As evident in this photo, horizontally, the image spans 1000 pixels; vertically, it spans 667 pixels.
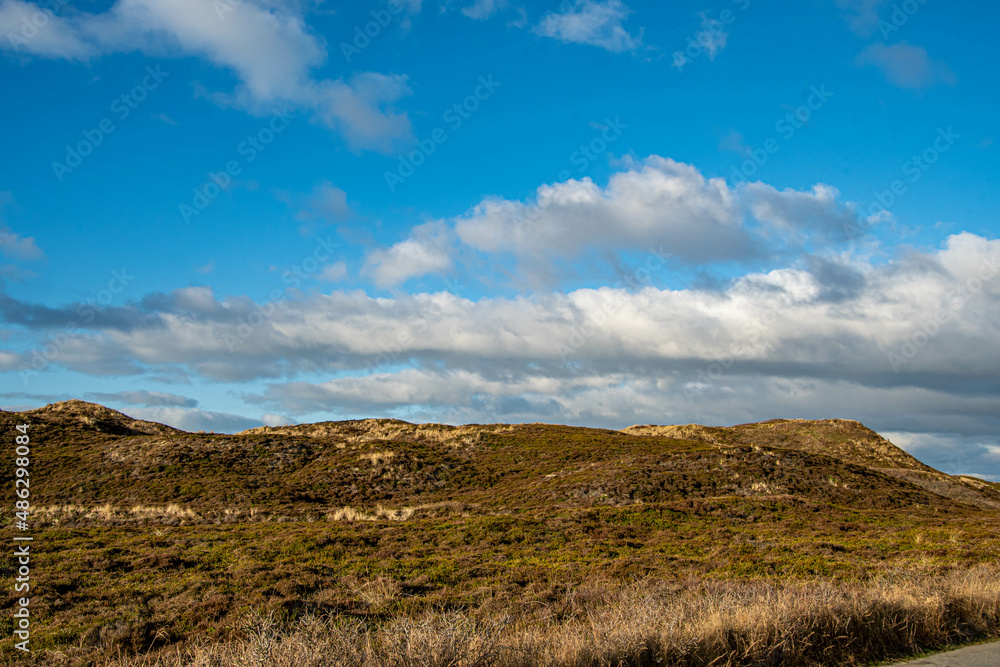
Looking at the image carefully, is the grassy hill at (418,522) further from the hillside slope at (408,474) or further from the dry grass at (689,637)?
the dry grass at (689,637)

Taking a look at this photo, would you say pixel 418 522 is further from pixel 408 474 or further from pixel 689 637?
pixel 689 637

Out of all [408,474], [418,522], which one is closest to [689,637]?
[418,522]

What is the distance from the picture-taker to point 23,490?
39.1 meters

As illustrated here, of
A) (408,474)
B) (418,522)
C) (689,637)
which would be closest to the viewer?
(689,637)

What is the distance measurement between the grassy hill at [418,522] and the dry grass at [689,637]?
88 cm

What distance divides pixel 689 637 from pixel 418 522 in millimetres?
23186

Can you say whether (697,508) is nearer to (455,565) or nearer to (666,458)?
(666,458)

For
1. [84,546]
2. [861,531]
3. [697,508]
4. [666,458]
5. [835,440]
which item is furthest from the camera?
[835,440]

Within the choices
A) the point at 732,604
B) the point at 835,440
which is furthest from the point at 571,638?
the point at 835,440

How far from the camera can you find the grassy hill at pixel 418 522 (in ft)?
45.9

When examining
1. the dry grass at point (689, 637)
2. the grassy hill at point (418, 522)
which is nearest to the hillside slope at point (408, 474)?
the grassy hill at point (418, 522)

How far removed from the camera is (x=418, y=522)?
28641mm

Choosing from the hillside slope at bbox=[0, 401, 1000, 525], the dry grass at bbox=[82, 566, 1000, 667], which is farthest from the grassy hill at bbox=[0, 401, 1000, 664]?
the dry grass at bbox=[82, 566, 1000, 667]

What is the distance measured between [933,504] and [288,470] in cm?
4760
